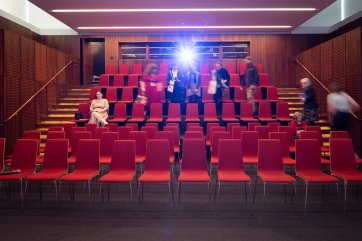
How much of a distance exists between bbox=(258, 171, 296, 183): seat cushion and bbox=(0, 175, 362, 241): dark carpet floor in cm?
37

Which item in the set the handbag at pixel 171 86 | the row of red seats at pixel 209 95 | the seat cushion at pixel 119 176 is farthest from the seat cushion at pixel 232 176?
the row of red seats at pixel 209 95

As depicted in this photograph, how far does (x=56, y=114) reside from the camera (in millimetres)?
10422

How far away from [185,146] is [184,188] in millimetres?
872

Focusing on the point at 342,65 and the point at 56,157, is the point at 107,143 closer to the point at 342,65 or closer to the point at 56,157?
the point at 56,157

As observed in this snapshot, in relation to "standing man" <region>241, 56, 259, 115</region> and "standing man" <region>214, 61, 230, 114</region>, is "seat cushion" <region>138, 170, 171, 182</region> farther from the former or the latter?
"standing man" <region>214, 61, 230, 114</region>

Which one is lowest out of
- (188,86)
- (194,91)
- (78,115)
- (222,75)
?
(78,115)

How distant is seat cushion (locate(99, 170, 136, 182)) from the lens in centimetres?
435

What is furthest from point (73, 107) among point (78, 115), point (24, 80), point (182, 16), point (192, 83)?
point (182, 16)

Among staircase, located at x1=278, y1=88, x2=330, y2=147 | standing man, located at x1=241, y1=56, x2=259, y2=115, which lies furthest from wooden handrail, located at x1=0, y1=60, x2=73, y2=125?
staircase, located at x1=278, y1=88, x2=330, y2=147

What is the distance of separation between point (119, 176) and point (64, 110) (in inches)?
256

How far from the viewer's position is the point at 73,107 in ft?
35.4

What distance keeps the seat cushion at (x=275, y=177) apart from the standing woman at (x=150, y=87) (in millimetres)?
4939

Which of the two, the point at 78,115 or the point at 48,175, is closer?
the point at 48,175

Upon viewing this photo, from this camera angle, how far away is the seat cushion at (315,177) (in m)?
4.22
